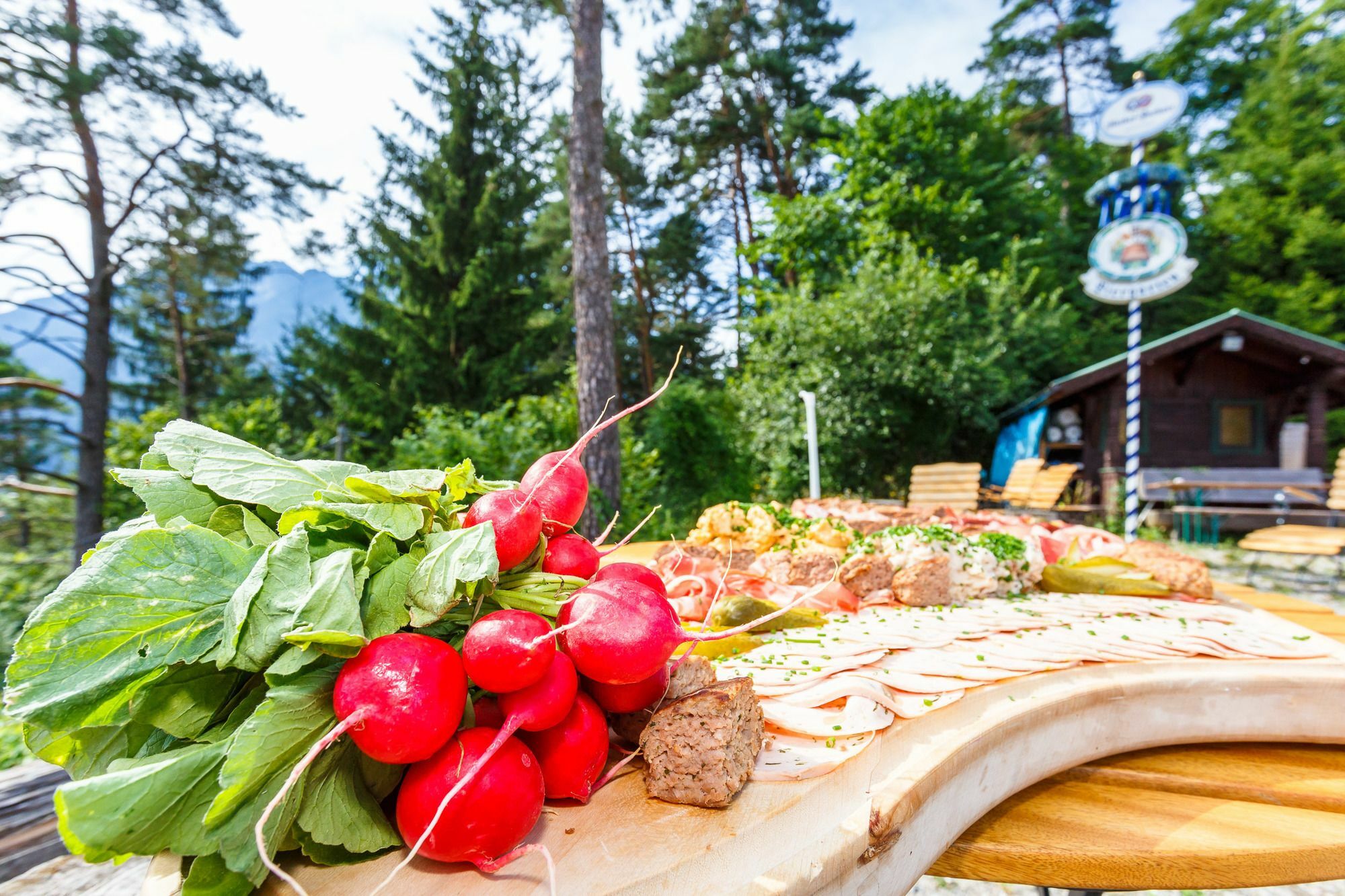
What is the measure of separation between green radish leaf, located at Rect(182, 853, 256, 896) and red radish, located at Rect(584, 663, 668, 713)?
1.56ft

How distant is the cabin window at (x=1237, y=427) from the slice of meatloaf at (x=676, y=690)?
52.8 feet

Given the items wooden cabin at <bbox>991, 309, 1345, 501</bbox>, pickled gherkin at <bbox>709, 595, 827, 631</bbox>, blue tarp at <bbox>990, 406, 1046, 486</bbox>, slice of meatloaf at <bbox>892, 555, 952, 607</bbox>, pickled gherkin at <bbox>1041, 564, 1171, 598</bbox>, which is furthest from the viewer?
blue tarp at <bbox>990, 406, 1046, 486</bbox>

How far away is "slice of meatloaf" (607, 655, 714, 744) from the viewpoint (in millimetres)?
997

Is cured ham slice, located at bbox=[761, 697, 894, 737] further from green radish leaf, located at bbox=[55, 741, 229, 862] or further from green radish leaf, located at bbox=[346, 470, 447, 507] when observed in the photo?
green radish leaf, located at bbox=[55, 741, 229, 862]

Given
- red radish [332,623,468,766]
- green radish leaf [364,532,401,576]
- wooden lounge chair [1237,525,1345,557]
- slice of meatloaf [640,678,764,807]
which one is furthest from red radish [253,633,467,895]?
wooden lounge chair [1237,525,1345,557]

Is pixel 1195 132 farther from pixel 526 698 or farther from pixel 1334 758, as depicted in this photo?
pixel 526 698

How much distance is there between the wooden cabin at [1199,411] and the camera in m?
12.0

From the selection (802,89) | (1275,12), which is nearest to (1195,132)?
(1275,12)

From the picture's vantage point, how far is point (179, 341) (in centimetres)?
1306

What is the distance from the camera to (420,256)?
1346cm

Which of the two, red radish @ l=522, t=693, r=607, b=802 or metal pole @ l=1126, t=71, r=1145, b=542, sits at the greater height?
metal pole @ l=1126, t=71, r=1145, b=542

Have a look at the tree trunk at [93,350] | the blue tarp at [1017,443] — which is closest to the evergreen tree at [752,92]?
the blue tarp at [1017,443]

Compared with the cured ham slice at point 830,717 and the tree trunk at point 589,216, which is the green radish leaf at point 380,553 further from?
the tree trunk at point 589,216

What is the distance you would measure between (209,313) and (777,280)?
16253 mm
